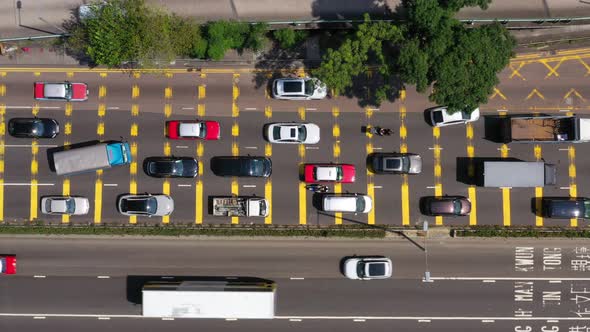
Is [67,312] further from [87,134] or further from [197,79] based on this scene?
[197,79]

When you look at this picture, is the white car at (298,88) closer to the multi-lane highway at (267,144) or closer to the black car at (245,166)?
the multi-lane highway at (267,144)

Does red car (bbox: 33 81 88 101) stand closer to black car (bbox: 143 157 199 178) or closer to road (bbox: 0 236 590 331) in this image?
black car (bbox: 143 157 199 178)

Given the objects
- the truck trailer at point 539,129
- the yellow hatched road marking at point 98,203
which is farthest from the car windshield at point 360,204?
the yellow hatched road marking at point 98,203

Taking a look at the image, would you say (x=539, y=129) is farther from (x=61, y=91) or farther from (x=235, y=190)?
(x=61, y=91)

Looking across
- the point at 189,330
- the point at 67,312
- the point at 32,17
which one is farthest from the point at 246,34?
the point at 67,312

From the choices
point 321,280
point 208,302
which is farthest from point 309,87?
point 208,302
